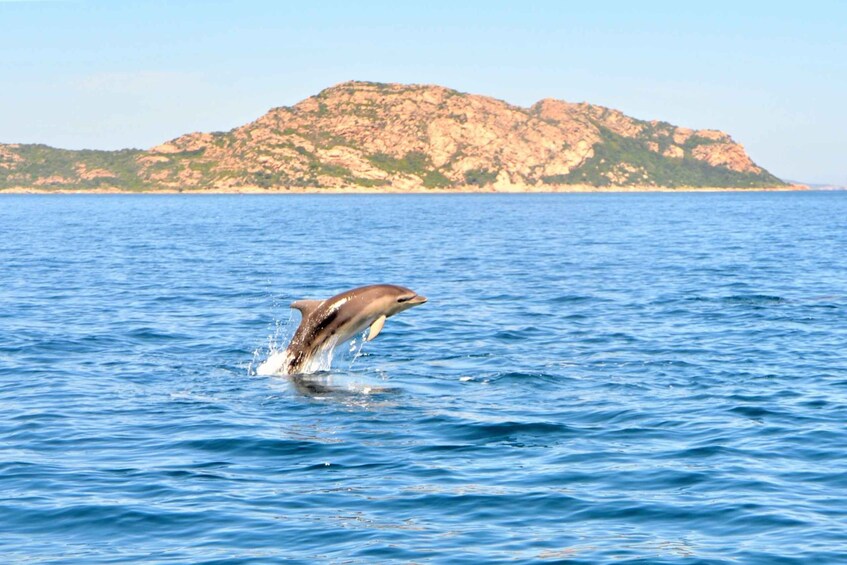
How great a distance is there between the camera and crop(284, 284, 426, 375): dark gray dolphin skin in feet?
74.0

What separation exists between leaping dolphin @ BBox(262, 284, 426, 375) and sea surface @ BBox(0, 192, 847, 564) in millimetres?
911

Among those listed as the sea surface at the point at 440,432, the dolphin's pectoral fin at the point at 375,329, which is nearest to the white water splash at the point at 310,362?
the sea surface at the point at 440,432

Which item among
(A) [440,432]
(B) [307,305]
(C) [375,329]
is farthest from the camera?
(B) [307,305]

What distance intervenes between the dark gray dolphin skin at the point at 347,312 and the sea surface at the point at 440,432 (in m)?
0.92

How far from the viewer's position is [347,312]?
2258 cm

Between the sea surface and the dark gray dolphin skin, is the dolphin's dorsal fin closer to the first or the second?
the dark gray dolphin skin

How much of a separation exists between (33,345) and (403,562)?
18093 mm

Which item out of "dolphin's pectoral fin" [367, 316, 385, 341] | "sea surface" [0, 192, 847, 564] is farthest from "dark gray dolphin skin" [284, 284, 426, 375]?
"sea surface" [0, 192, 847, 564]

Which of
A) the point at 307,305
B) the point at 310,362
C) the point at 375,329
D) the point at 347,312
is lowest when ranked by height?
the point at 310,362

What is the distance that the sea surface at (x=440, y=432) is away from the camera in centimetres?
1292

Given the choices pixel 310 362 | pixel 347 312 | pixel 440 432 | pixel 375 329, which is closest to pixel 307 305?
pixel 347 312

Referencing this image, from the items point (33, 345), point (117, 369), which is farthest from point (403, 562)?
point (33, 345)

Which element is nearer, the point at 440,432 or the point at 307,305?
the point at 440,432

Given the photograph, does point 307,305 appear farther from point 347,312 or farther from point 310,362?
point 310,362
